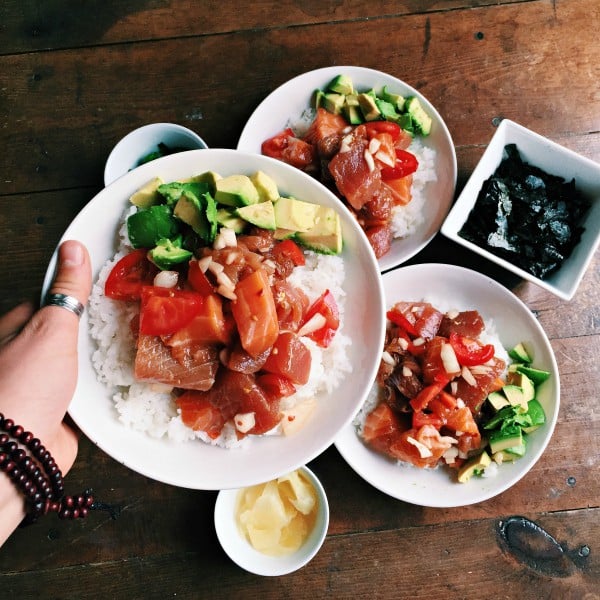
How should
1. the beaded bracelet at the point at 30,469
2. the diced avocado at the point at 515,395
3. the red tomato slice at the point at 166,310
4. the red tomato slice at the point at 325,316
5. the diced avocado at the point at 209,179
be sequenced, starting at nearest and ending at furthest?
1. the beaded bracelet at the point at 30,469
2. the red tomato slice at the point at 166,310
3. the diced avocado at the point at 209,179
4. the red tomato slice at the point at 325,316
5. the diced avocado at the point at 515,395

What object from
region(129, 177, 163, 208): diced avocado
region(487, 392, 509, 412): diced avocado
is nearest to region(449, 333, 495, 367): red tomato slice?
region(487, 392, 509, 412): diced avocado

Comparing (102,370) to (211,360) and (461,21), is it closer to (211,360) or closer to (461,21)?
(211,360)

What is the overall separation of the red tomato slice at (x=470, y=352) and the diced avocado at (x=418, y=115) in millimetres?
989

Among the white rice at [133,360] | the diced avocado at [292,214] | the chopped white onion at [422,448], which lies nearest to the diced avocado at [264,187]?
the diced avocado at [292,214]

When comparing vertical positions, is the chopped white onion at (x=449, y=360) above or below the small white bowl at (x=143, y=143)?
below

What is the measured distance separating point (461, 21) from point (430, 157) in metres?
0.76

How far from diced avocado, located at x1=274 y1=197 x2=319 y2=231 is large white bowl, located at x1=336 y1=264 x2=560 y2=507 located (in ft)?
2.36

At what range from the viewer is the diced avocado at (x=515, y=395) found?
2541mm

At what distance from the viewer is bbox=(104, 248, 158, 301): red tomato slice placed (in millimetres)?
2045

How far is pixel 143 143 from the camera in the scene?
8.61 ft

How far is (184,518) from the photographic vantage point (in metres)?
2.73

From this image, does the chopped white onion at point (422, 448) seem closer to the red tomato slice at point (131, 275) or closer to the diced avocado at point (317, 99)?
the red tomato slice at point (131, 275)

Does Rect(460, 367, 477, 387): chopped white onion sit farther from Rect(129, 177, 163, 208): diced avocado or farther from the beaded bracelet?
the beaded bracelet

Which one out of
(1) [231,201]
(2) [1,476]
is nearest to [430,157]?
(1) [231,201]
